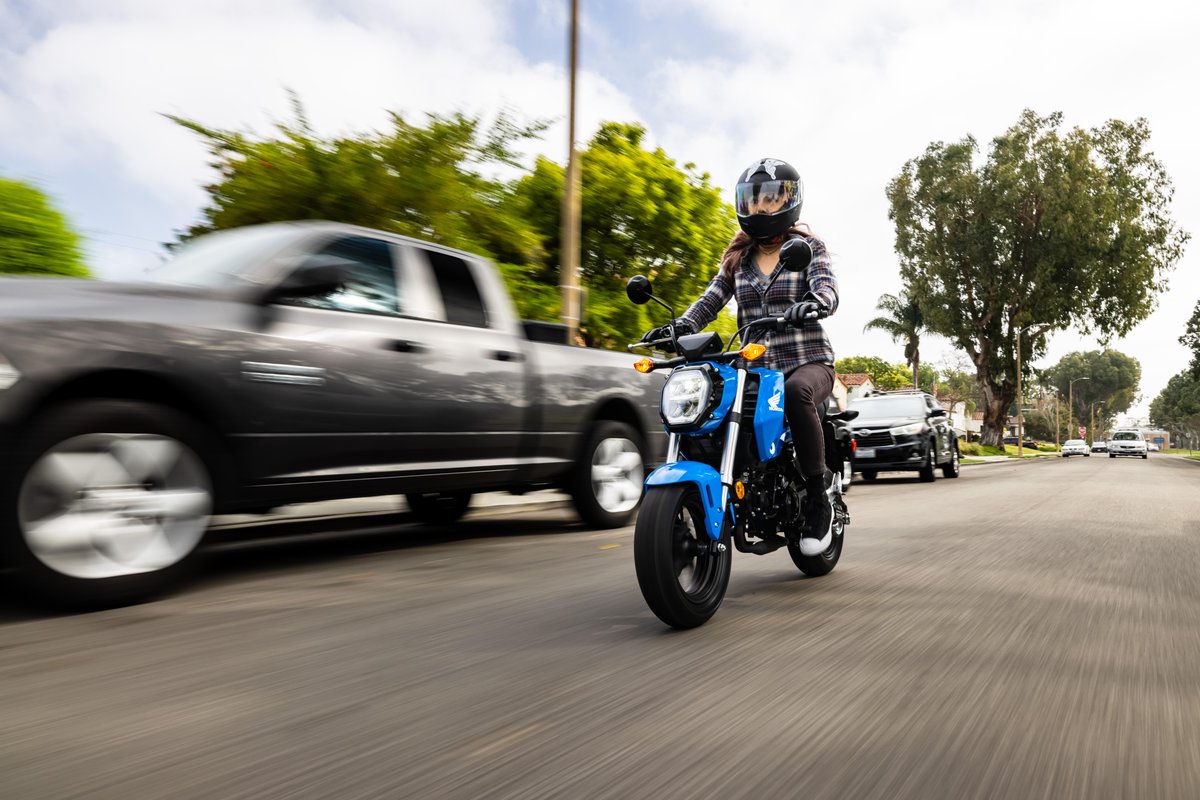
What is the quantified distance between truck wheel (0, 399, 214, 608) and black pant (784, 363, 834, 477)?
271cm

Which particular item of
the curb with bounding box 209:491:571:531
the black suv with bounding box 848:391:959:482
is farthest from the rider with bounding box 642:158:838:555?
the black suv with bounding box 848:391:959:482

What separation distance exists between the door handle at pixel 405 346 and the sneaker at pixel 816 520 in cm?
243

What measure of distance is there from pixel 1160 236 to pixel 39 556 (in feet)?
149

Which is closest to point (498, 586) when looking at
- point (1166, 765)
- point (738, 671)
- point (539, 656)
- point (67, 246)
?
point (539, 656)

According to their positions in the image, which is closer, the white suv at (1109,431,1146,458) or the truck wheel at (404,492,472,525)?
the truck wheel at (404,492,472,525)

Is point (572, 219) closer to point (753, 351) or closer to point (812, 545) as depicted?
point (812, 545)

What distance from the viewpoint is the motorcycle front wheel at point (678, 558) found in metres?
3.33

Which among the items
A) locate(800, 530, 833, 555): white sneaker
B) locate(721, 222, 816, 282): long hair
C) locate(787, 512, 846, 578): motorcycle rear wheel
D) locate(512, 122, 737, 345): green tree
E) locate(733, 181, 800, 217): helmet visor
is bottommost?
locate(787, 512, 846, 578): motorcycle rear wheel

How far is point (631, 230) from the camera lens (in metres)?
16.9

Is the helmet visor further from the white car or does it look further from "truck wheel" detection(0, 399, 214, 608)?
the white car

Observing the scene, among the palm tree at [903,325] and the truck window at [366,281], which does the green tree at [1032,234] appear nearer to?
the palm tree at [903,325]

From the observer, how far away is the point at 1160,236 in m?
39.9

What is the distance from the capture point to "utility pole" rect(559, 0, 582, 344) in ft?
36.9

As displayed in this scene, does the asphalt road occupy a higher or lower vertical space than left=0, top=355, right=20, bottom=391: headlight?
lower
